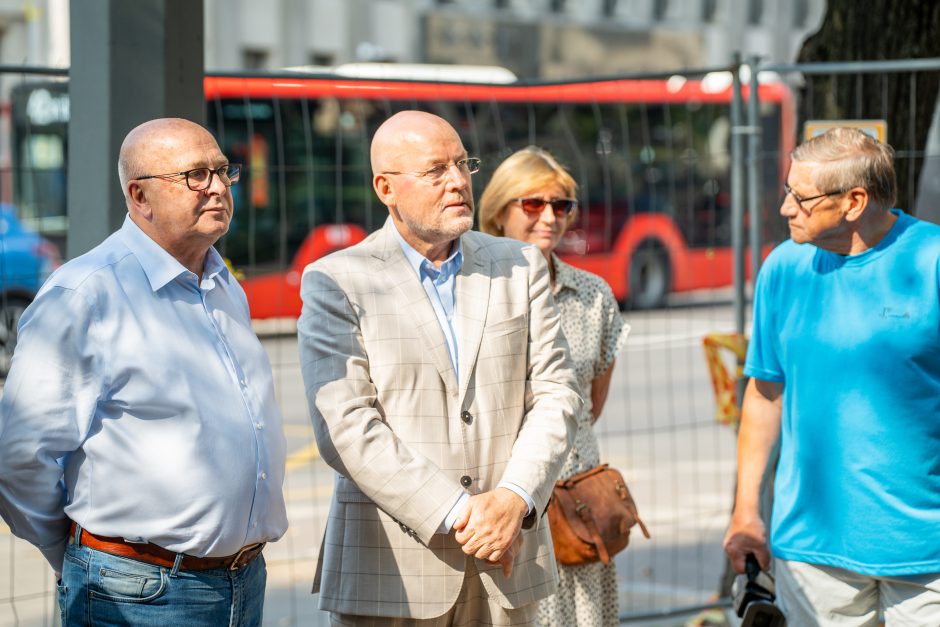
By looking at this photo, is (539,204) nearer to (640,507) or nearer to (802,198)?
(802,198)

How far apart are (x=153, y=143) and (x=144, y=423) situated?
25.9 inches

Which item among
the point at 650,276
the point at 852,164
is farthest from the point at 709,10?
the point at 852,164

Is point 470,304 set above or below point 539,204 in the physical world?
below

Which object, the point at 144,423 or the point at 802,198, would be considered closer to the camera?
the point at 144,423

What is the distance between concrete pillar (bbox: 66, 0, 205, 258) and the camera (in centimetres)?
356

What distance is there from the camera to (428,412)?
3316mm

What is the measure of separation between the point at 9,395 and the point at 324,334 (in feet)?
2.55

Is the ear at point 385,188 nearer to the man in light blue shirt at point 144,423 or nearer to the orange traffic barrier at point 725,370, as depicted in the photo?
the man in light blue shirt at point 144,423

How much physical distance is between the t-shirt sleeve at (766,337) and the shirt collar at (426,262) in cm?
95

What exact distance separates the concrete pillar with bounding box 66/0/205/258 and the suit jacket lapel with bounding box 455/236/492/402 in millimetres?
911

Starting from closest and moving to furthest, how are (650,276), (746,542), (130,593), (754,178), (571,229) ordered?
(130,593), (746,542), (754,178), (571,229), (650,276)

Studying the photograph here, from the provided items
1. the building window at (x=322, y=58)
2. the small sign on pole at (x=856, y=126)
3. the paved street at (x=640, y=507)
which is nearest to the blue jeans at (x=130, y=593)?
the paved street at (x=640, y=507)

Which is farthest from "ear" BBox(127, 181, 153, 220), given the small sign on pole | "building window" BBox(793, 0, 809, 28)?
"building window" BBox(793, 0, 809, 28)

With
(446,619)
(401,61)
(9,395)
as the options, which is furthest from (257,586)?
(401,61)
